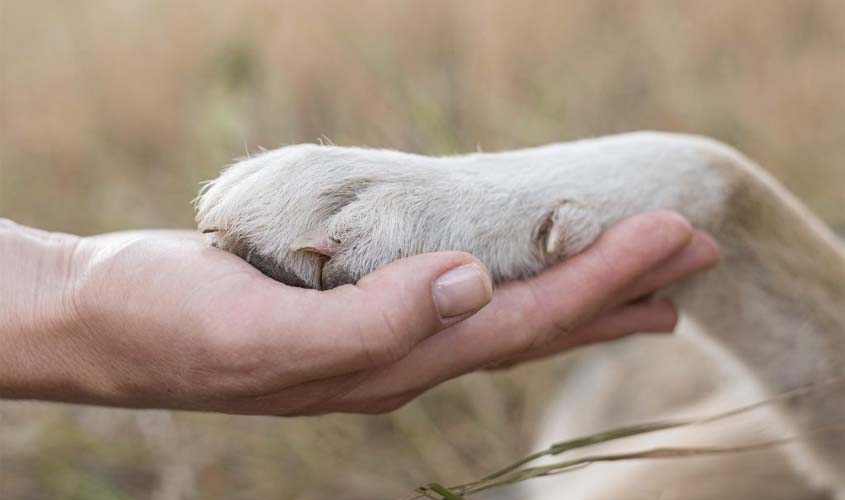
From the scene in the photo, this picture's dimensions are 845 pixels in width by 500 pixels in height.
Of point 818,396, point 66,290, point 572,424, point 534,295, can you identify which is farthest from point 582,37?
point 66,290

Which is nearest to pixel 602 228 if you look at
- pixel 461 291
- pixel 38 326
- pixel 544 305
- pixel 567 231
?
pixel 567 231

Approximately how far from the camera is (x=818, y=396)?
5.52 feet

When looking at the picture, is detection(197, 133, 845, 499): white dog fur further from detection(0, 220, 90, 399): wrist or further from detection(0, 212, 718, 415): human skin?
detection(0, 220, 90, 399): wrist

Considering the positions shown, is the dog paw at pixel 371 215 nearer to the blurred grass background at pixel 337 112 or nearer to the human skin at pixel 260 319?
the human skin at pixel 260 319

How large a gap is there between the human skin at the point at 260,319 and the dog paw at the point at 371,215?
4 cm

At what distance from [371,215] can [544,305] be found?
1.11 ft

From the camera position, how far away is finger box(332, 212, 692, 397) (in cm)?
130

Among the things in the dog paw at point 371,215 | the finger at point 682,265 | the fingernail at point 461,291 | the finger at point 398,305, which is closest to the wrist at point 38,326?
the dog paw at point 371,215

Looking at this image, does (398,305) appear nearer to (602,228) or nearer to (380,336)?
(380,336)

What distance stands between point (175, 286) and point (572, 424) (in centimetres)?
157

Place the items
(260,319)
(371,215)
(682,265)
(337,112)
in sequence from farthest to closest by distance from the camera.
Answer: (337,112) < (682,265) < (371,215) < (260,319)

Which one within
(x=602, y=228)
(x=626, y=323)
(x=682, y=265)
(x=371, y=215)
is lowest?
(x=626, y=323)

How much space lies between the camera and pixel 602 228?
1.46 metres

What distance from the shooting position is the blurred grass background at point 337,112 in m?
2.44
